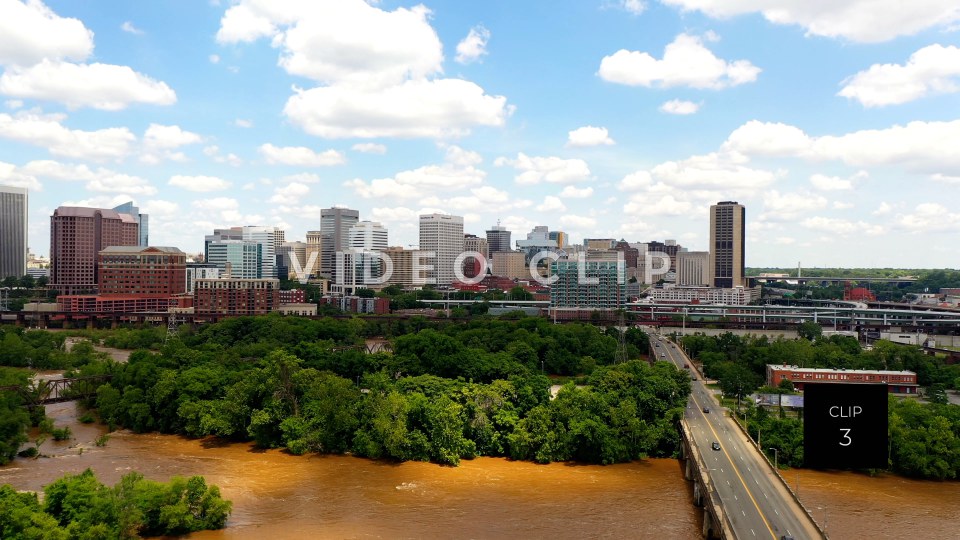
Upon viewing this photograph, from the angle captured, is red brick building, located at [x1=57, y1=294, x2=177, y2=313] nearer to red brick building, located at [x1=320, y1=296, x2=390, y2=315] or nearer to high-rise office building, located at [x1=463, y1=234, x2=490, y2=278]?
red brick building, located at [x1=320, y1=296, x2=390, y2=315]

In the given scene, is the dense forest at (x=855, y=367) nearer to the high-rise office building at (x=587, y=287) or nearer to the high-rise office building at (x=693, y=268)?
the high-rise office building at (x=587, y=287)

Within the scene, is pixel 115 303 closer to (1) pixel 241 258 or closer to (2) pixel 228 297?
(2) pixel 228 297

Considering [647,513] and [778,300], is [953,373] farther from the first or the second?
[778,300]

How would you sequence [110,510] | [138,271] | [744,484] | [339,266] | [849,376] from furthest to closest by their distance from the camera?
1. [339,266]
2. [138,271]
3. [849,376]
4. [744,484]
5. [110,510]

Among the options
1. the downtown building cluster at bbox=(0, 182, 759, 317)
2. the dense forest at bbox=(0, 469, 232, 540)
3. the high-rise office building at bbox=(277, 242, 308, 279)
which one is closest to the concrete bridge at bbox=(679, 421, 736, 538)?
the dense forest at bbox=(0, 469, 232, 540)

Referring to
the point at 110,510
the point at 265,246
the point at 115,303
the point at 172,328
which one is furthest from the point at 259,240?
the point at 110,510
